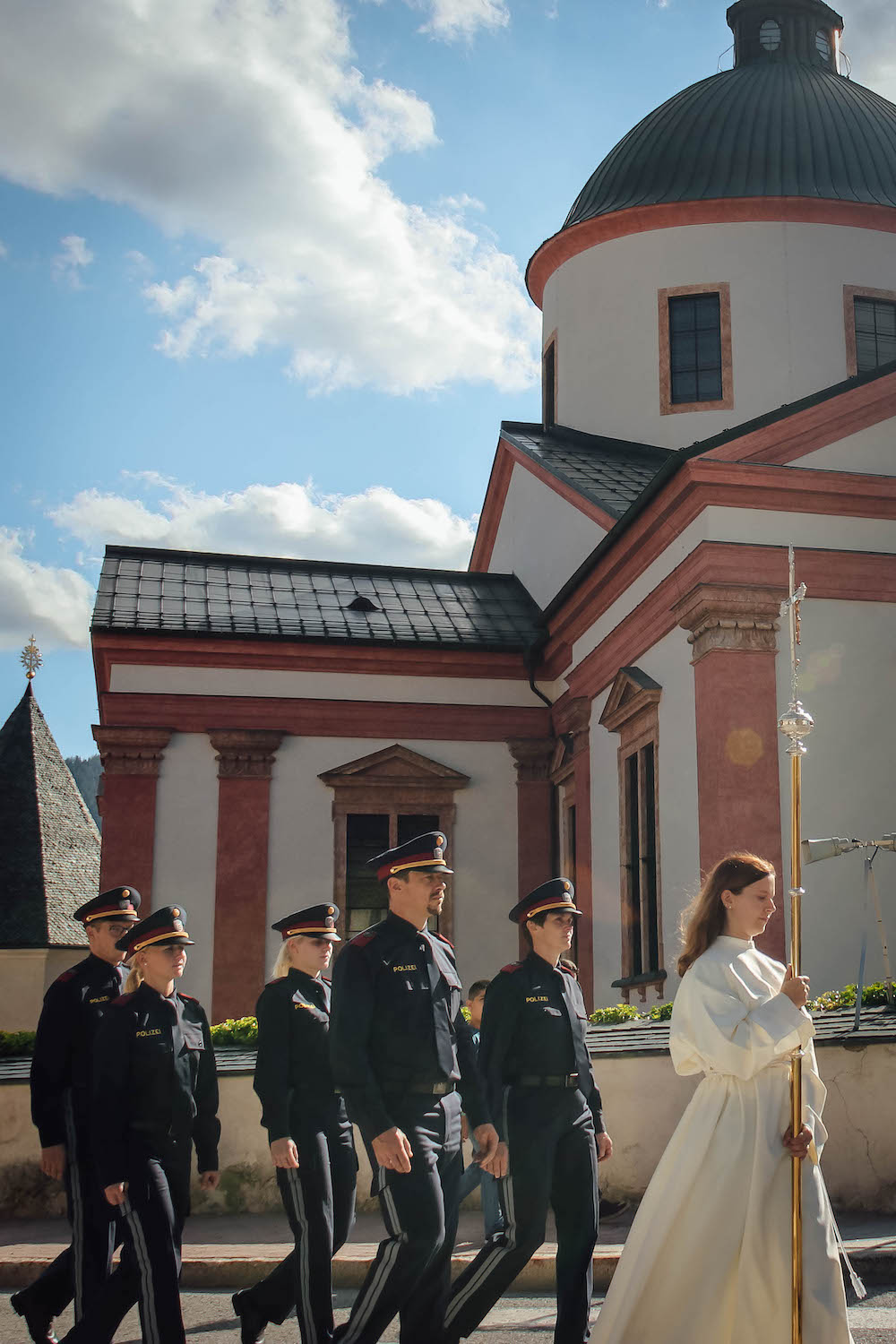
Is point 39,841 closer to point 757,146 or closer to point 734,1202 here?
point 757,146

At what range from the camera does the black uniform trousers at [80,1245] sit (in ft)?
19.8

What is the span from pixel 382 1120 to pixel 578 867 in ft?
39.7

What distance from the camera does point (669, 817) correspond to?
1416 cm

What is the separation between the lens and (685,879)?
1363 centimetres

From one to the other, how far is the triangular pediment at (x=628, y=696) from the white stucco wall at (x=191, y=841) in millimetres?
4979

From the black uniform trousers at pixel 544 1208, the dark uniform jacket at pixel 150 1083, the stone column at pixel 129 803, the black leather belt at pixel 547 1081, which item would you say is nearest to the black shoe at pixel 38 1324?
the dark uniform jacket at pixel 150 1083

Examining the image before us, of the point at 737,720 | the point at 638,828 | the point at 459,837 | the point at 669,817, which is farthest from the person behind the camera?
the point at 459,837

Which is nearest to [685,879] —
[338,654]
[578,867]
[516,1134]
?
[578,867]

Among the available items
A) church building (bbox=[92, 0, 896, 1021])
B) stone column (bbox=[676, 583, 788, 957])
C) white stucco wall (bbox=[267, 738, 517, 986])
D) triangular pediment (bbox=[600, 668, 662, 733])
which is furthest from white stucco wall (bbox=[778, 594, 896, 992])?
white stucco wall (bbox=[267, 738, 517, 986])

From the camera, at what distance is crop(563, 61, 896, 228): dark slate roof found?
20.3m

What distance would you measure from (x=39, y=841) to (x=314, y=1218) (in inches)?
1208

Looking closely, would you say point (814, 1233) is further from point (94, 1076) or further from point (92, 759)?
point (92, 759)

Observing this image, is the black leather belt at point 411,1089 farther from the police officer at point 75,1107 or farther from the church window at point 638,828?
the church window at point 638,828

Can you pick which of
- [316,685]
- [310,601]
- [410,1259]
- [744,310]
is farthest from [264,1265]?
[744,310]
